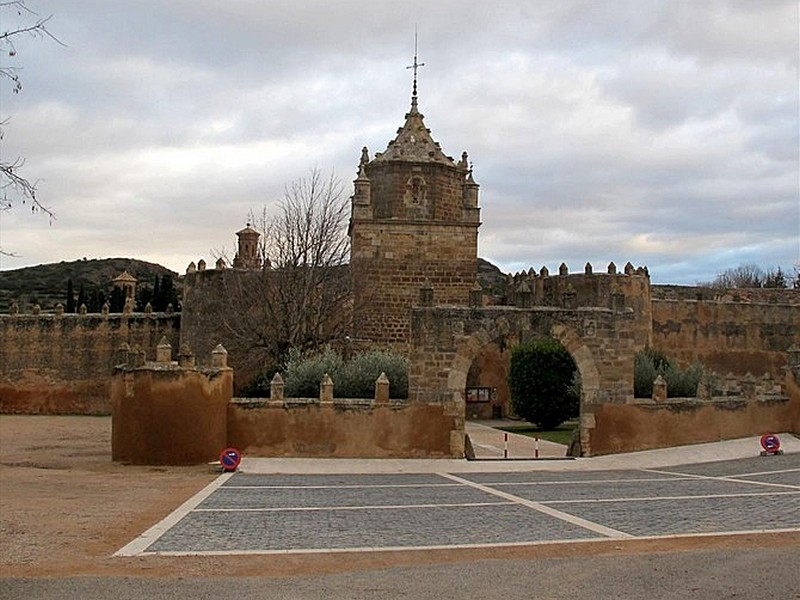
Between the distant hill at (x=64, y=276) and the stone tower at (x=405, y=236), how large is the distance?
205 ft

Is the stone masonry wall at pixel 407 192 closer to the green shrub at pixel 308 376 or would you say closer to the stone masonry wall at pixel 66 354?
the green shrub at pixel 308 376

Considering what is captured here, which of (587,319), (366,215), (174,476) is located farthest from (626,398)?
(366,215)

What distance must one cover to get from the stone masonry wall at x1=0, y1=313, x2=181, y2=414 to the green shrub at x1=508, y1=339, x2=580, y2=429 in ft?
54.1

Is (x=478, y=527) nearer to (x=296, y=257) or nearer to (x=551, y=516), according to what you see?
(x=551, y=516)

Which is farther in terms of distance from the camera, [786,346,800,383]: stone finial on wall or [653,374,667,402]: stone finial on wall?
[786,346,800,383]: stone finial on wall

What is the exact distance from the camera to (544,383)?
29750mm

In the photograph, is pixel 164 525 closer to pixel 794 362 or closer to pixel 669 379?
pixel 669 379

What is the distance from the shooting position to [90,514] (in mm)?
12703

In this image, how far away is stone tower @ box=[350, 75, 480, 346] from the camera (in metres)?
30.4

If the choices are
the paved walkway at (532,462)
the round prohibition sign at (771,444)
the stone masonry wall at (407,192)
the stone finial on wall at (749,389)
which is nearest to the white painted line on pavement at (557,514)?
the paved walkway at (532,462)

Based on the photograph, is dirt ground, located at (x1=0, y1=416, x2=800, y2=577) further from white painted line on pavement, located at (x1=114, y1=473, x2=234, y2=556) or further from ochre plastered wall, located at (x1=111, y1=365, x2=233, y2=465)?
ochre plastered wall, located at (x1=111, y1=365, x2=233, y2=465)

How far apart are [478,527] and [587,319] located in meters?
10.4

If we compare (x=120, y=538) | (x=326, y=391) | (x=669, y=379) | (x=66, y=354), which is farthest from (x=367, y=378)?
(x=66, y=354)

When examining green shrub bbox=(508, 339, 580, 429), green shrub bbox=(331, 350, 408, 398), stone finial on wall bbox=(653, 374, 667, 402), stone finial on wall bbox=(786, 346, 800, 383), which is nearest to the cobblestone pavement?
stone finial on wall bbox=(653, 374, 667, 402)
